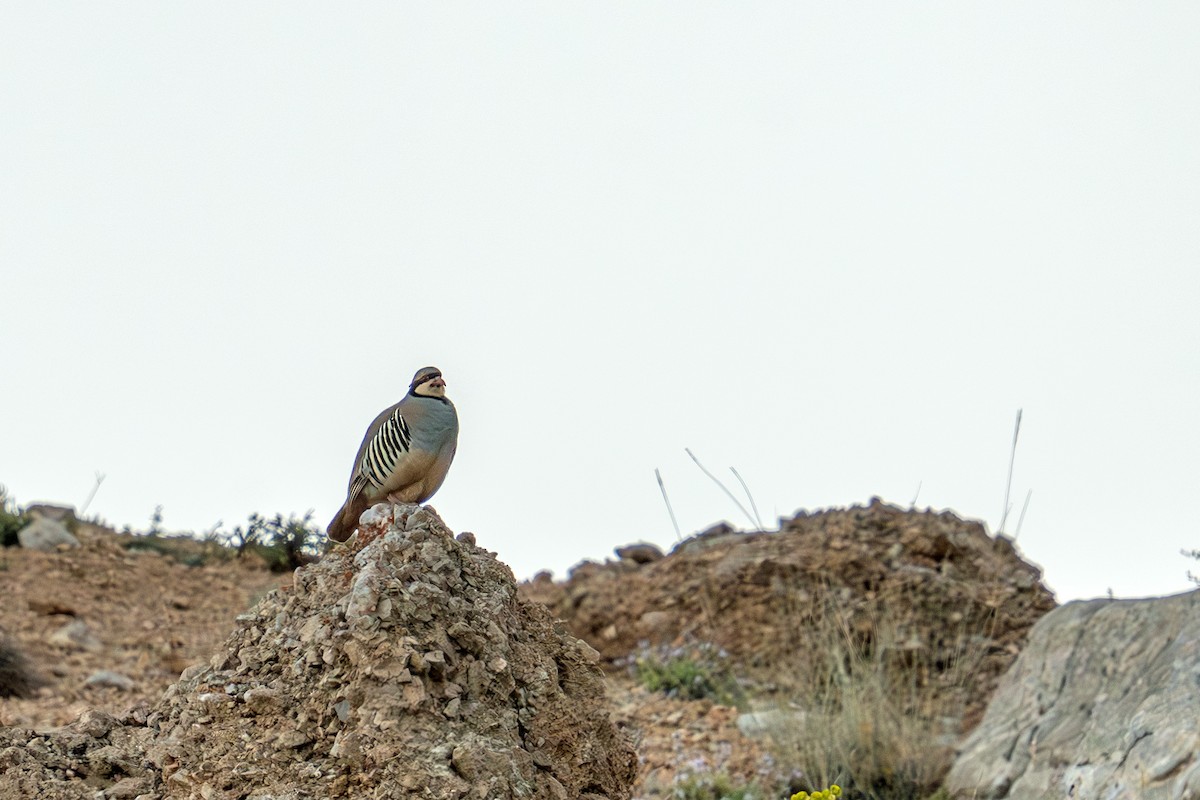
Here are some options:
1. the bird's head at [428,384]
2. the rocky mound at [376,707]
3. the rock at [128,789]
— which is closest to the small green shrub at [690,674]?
the bird's head at [428,384]

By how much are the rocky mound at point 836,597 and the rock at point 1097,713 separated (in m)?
1.05

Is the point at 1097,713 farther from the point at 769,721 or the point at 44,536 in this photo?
the point at 44,536

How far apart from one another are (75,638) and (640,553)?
5.17 m

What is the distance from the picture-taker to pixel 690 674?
36.3 ft

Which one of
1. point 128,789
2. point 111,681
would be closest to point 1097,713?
point 128,789

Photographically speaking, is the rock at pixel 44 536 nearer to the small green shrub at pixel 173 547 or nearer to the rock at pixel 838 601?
the small green shrub at pixel 173 547

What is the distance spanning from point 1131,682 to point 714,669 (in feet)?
11.9

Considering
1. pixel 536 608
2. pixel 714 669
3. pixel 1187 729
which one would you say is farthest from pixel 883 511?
pixel 536 608

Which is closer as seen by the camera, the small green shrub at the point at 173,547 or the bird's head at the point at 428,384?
the bird's head at the point at 428,384

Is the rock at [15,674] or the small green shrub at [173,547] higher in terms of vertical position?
the small green shrub at [173,547]

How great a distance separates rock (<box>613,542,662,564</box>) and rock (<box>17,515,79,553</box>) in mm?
5160

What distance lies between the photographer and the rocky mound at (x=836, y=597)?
11.1 meters

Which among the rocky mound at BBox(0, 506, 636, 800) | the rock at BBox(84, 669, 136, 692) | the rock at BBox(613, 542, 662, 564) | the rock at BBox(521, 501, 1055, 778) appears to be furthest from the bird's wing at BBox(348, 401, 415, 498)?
the rock at BBox(613, 542, 662, 564)

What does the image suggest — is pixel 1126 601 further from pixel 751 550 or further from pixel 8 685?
pixel 8 685
